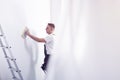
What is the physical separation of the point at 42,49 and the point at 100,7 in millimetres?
1205

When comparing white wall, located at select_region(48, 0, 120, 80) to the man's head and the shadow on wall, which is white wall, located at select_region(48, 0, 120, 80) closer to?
the man's head

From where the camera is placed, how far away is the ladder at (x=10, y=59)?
241 cm

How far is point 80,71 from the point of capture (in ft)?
6.45

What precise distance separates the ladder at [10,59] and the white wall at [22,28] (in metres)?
0.06

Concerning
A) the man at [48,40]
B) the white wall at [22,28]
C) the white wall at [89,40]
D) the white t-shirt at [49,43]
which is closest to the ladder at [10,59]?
the white wall at [22,28]

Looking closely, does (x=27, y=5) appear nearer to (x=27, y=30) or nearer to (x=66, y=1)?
(x=27, y=30)

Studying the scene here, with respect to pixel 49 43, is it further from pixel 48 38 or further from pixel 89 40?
pixel 89 40

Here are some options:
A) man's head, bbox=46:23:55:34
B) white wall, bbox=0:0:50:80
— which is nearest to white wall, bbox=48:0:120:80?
man's head, bbox=46:23:55:34

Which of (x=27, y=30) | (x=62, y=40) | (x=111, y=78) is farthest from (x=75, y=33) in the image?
(x=27, y=30)

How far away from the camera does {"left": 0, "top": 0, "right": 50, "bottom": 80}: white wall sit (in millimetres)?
2391

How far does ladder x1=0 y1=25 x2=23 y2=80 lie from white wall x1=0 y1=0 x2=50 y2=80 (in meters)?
0.06

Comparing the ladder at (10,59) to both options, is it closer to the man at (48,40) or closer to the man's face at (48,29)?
the man at (48,40)

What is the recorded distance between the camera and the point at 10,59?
2.47m

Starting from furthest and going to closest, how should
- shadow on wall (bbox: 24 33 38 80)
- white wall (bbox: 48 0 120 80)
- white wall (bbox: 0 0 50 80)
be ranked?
shadow on wall (bbox: 24 33 38 80) → white wall (bbox: 0 0 50 80) → white wall (bbox: 48 0 120 80)
